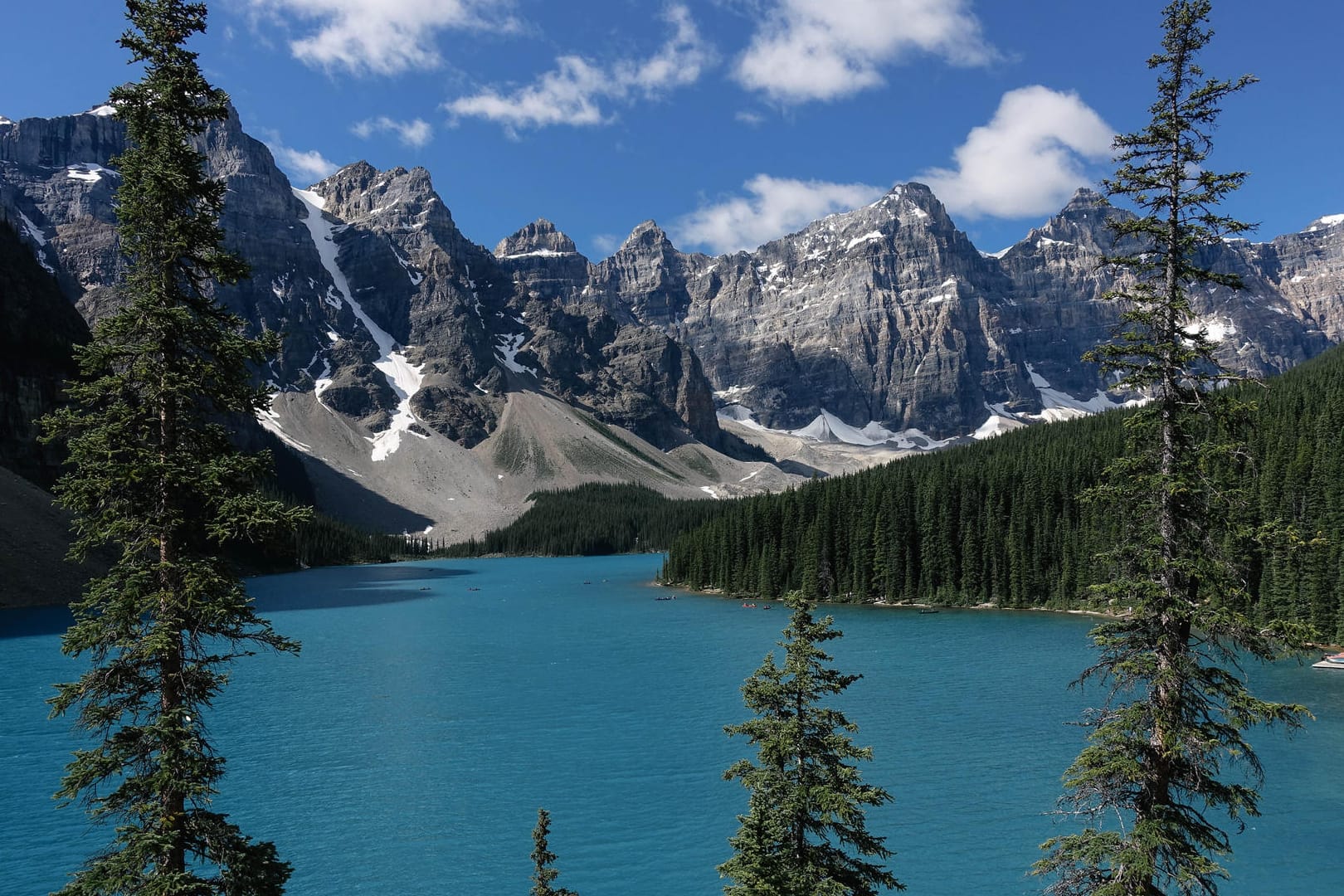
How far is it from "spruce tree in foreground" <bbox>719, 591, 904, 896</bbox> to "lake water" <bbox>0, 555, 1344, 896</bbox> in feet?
55.5

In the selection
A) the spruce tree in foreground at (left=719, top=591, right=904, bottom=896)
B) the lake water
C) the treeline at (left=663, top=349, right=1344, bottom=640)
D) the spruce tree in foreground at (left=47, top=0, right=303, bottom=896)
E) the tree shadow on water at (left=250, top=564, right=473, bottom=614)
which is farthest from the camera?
the tree shadow on water at (left=250, top=564, right=473, bottom=614)

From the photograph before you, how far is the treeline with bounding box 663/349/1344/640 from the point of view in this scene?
3182 inches

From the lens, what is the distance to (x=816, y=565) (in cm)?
12412

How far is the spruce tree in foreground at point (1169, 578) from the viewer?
571 inches

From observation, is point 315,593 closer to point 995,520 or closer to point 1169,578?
point 995,520

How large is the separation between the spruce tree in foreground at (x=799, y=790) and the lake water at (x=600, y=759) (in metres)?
16.9

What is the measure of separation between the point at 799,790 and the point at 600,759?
3355 cm

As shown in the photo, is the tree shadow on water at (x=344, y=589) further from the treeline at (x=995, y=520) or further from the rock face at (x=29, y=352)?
the treeline at (x=995, y=520)

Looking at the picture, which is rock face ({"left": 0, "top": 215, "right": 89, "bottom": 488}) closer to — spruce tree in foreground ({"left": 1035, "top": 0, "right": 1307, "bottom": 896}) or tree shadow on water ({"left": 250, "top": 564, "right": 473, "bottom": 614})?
Answer: tree shadow on water ({"left": 250, "top": 564, "right": 473, "bottom": 614})

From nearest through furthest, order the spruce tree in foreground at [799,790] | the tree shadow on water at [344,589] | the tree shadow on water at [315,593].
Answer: the spruce tree in foreground at [799,790], the tree shadow on water at [315,593], the tree shadow on water at [344,589]

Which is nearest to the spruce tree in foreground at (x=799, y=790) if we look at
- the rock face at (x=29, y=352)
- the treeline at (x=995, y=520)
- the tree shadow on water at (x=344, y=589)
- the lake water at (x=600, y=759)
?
the lake water at (x=600, y=759)

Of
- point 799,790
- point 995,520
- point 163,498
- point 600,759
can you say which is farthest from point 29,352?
point 799,790

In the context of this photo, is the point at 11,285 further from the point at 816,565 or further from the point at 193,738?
the point at 193,738

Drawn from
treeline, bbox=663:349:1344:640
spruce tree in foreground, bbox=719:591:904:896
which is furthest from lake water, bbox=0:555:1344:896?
treeline, bbox=663:349:1344:640
